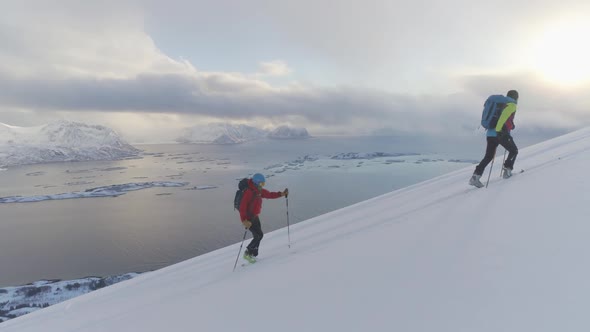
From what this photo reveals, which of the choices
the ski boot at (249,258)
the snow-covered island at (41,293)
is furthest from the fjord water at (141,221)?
the ski boot at (249,258)

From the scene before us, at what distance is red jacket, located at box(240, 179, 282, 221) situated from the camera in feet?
19.3

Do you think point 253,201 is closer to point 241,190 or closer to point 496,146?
point 241,190

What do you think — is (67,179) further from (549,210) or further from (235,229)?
(549,210)

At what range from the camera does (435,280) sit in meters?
2.90

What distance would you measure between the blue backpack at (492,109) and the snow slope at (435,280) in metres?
1.43

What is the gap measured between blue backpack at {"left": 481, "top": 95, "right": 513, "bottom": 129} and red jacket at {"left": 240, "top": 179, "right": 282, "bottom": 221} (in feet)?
15.5

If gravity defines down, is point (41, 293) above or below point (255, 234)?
below

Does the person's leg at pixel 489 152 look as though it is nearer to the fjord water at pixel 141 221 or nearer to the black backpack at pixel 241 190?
the black backpack at pixel 241 190

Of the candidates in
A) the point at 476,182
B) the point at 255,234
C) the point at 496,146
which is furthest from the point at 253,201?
the point at 496,146

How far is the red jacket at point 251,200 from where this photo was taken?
231 inches

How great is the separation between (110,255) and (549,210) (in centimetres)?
6539

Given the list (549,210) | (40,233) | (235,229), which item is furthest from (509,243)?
(40,233)

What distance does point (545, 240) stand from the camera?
125 inches

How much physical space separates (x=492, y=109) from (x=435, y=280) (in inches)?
193
